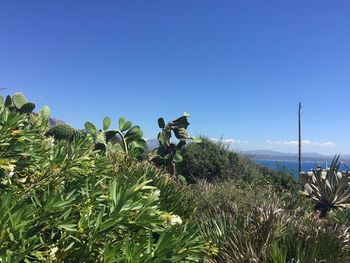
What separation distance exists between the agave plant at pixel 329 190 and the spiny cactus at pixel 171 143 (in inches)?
172

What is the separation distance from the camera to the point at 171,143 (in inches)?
628

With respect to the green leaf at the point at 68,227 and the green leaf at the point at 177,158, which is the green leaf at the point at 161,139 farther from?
the green leaf at the point at 68,227

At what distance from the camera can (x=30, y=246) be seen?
3.12m

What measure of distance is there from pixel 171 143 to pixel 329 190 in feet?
17.7

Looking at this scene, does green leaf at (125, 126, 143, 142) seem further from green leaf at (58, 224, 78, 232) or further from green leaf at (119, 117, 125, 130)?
green leaf at (58, 224, 78, 232)

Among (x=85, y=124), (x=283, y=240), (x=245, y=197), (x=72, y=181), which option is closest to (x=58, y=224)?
(x=72, y=181)

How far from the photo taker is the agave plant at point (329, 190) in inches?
551

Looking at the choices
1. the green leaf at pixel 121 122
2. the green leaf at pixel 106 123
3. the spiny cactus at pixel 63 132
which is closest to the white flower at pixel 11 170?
the spiny cactus at pixel 63 132

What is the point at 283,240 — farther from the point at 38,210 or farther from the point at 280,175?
the point at 280,175

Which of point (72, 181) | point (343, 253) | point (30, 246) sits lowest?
point (343, 253)

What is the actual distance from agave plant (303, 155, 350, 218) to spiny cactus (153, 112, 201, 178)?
4361 millimetres

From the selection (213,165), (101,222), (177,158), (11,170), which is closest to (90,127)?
(177,158)

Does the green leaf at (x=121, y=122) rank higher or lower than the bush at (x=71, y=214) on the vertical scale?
higher

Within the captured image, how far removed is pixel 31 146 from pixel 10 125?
1.49ft
